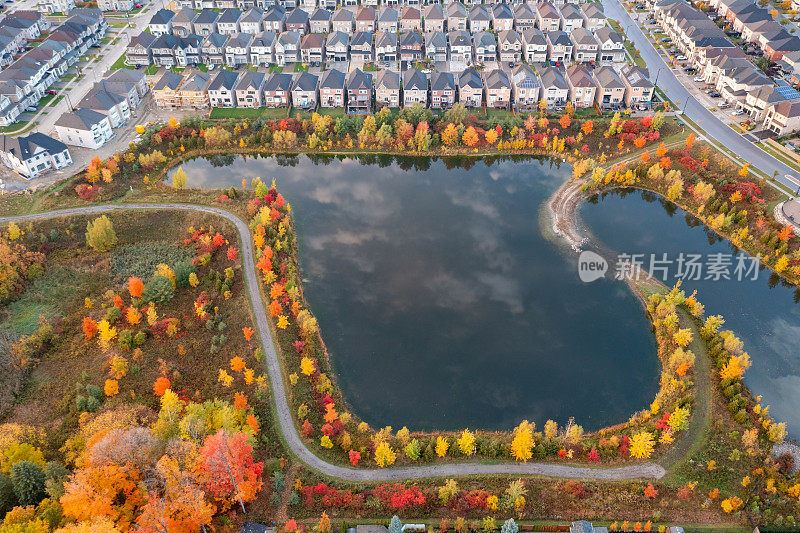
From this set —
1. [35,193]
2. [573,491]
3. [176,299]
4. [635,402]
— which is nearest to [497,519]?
[573,491]

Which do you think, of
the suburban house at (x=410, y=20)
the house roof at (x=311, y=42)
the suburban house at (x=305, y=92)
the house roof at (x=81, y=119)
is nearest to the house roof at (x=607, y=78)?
the suburban house at (x=410, y=20)

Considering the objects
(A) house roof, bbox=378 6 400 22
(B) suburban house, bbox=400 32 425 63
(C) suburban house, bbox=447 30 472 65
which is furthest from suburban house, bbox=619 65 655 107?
(A) house roof, bbox=378 6 400 22

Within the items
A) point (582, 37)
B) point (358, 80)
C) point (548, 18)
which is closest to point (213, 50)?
point (358, 80)

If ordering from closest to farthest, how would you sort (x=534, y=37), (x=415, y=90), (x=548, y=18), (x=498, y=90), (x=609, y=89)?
(x=609, y=89) → (x=498, y=90) → (x=415, y=90) → (x=534, y=37) → (x=548, y=18)

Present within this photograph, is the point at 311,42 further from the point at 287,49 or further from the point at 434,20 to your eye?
the point at 434,20

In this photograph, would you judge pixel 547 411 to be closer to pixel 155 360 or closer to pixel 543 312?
pixel 543 312

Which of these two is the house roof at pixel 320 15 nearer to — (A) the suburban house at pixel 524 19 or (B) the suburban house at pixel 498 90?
(A) the suburban house at pixel 524 19

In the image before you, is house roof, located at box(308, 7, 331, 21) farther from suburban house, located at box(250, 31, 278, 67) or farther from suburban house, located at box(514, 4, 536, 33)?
suburban house, located at box(514, 4, 536, 33)
